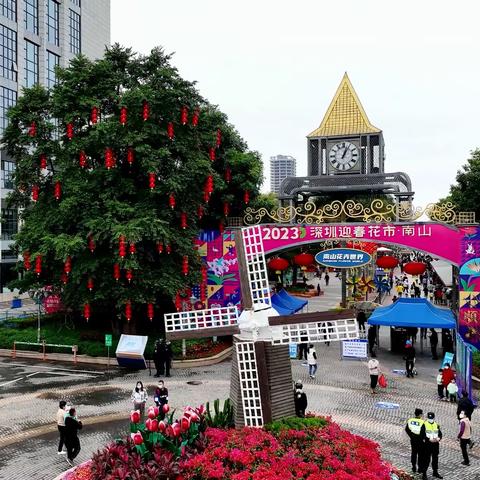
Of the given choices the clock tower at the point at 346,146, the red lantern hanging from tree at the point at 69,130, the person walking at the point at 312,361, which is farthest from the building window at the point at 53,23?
the person walking at the point at 312,361

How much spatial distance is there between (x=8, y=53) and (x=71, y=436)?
4766 centimetres

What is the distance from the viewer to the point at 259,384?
1198cm

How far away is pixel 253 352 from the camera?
39.6 feet

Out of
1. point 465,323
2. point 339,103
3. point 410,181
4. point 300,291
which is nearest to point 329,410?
point 465,323

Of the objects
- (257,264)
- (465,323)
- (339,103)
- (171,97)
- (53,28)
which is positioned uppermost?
(53,28)

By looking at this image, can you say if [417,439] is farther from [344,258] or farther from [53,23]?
[53,23]

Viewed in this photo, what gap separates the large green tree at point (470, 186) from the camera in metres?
41.3

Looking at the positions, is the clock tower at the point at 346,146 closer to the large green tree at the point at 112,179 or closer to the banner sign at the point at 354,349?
the large green tree at the point at 112,179

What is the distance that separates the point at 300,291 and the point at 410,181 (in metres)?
27.6

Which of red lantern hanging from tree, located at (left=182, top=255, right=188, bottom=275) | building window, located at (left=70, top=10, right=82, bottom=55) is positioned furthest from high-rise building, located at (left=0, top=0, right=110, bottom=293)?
red lantern hanging from tree, located at (left=182, top=255, right=188, bottom=275)

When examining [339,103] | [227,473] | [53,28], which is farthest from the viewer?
[53,28]

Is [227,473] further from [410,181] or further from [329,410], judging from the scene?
[410,181]

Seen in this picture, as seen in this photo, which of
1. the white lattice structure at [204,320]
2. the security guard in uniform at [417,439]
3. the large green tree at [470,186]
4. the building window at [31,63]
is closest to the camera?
the security guard in uniform at [417,439]

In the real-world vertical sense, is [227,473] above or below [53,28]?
below
